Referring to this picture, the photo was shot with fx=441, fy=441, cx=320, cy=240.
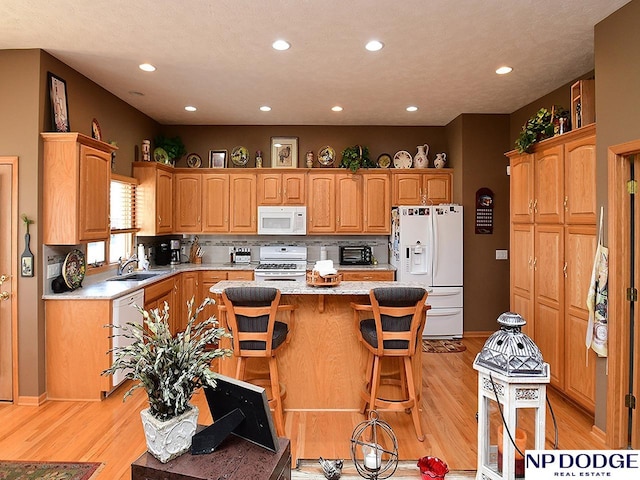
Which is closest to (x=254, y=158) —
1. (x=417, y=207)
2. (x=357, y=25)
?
(x=417, y=207)

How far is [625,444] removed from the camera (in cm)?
290

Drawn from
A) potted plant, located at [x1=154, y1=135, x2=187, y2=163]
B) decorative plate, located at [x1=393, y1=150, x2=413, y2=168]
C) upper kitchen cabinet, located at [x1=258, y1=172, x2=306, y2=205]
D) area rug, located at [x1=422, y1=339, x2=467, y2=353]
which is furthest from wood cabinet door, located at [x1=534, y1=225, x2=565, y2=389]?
potted plant, located at [x1=154, y1=135, x2=187, y2=163]

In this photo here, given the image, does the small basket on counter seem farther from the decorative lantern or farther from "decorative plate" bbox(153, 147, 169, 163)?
"decorative plate" bbox(153, 147, 169, 163)

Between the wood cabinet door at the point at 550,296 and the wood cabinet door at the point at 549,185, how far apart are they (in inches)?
4.1

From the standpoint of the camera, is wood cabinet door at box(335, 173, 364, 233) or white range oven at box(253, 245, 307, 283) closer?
white range oven at box(253, 245, 307, 283)

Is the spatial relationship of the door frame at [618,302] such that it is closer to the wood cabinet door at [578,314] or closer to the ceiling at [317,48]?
the wood cabinet door at [578,314]

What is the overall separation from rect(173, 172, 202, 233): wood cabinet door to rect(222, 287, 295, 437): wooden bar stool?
3.41 m

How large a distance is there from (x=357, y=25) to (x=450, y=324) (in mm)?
3957

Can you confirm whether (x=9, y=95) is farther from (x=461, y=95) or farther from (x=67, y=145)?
(x=461, y=95)

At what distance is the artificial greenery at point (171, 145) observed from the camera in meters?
6.17

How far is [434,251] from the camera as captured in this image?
5.65 meters

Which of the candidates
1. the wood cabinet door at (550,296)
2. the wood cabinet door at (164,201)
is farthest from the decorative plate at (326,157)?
the wood cabinet door at (550,296)

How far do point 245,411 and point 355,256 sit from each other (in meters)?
4.93

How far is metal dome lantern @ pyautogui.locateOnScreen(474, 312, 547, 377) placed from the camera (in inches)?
64.0
